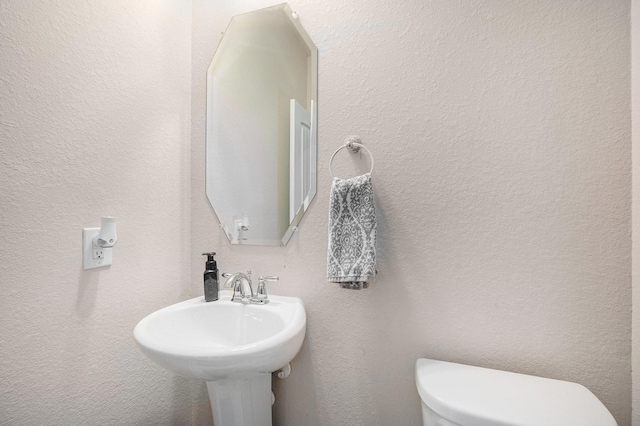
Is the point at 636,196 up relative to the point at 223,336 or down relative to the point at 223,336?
up

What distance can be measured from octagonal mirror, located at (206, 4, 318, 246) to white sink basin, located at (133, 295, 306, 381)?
0.84 feet

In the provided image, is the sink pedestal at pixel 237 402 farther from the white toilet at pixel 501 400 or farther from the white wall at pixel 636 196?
the white wall at pixel 636 196

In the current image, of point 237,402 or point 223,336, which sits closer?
point 237,402

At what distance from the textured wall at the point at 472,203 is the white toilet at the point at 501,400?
83mm

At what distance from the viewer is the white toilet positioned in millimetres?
641

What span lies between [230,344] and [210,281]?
0.75 ft

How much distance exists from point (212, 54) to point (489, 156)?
112cm

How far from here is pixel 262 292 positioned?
105cm

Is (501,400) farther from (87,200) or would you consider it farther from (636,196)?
(87,200)

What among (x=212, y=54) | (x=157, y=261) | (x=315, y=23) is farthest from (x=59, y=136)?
(x=315, y=23)

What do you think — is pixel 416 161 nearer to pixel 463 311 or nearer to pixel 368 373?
pixel 463 311

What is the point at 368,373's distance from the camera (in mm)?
990

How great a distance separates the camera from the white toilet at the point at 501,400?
0.64 meters

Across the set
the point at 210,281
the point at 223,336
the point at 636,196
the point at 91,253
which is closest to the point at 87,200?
the point at 91,253
